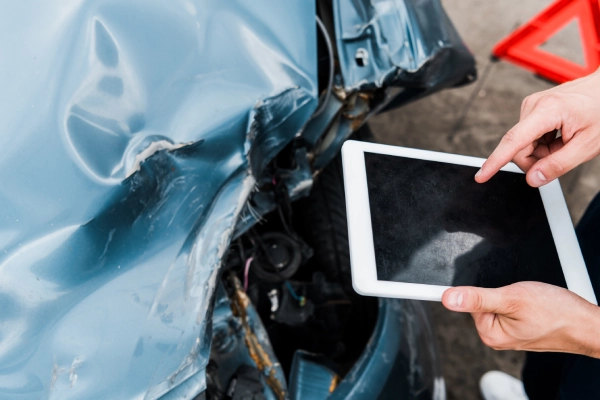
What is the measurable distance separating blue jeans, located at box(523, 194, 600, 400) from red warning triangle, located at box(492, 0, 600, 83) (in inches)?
40.8

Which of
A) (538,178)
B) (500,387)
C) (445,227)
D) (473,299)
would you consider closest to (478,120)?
(500,387)

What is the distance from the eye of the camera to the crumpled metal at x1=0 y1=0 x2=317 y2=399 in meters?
0.71

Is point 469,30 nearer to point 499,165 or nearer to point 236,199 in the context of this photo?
point 499,165

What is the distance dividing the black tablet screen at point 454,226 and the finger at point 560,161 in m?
0.06

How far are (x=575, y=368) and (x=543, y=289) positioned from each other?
376 millimetres

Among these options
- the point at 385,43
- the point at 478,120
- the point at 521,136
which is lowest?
the point at 478,120

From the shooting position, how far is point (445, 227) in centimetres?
83

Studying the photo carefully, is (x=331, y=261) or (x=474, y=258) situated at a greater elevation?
(x=474, y=258)

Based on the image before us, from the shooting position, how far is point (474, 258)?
82cm

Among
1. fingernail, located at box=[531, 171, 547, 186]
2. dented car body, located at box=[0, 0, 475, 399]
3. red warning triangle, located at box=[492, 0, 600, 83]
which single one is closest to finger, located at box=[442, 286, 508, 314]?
fingernail, located at box=[531, 171, 547, 186]

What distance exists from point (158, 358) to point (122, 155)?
0.33 meters

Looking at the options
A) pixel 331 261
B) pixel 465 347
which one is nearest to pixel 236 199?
pixel 331 261

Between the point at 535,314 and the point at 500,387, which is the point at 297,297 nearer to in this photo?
the point at 535,314

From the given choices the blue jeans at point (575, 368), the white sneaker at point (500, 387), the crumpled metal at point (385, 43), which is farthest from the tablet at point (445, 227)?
the white sneaker at point (500, 387)
